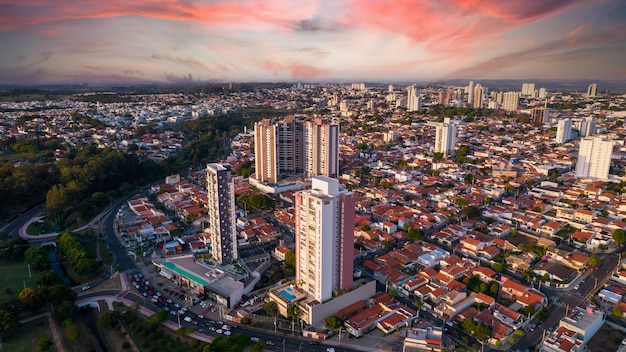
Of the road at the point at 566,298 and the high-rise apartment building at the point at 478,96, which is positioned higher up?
the high-rise apartment building at the point at 478,96

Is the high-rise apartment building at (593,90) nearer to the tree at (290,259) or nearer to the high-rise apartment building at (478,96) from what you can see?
the high-rise apartment building at (478,96)

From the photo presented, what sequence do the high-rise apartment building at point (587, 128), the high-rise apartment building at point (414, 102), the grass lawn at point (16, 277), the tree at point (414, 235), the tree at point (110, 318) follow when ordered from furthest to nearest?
the high-rise apartment building at point (414, 102)
the high-rise apartment building at point (587, 128)
the tree at point (414, 235)
the grass lawn at point (16, 277)
the tree at point (110, 318)

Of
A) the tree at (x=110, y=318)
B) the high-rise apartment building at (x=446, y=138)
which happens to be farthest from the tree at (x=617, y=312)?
the high-rise apartment building at (x=446, y=138)

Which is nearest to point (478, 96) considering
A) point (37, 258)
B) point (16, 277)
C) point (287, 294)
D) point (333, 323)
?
point (287, 294)

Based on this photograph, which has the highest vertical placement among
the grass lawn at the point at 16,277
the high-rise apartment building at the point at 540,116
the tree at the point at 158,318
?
the high-rise apartment building at the point at 540,116

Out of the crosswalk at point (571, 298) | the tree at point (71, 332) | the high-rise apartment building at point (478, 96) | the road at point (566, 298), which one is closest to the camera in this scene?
the tree at point (71, 332)

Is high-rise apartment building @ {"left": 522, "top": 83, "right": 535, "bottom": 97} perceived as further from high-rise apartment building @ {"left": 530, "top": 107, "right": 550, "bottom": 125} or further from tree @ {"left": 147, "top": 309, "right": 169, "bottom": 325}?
tree @ {"left": 147, "top": 309, "right": 169, "bottom": 325}

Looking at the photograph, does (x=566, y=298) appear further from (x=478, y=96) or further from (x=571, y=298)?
(x=478, y=96)
